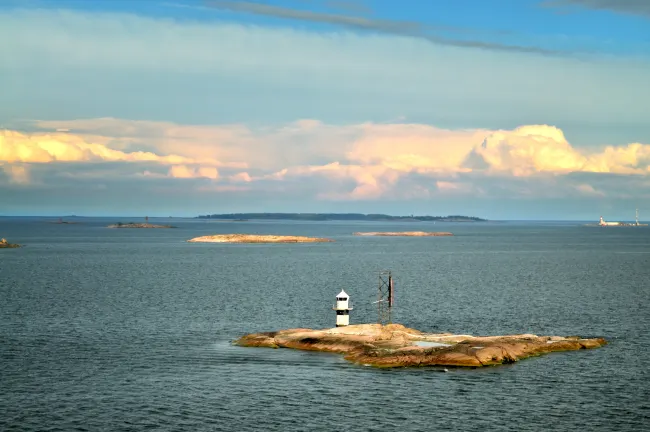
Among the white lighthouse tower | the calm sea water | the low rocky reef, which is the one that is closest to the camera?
the calm sea water

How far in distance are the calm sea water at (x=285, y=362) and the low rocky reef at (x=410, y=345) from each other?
1272 millimetres

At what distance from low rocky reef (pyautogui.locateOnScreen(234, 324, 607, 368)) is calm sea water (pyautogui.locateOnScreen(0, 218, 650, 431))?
1.27m

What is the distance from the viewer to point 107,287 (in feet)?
342

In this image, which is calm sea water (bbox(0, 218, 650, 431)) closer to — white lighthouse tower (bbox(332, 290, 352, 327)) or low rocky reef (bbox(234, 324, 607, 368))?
low rocky reef (bbox(234, 324, 607, 368))

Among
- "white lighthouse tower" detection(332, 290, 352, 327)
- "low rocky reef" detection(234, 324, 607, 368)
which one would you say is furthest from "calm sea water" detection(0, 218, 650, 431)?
"white lighthouse tower" detection(332, 290, 352, 327)

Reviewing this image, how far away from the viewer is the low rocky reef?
51.8m

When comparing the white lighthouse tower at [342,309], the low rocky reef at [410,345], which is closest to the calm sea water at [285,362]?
the low rocky reef at [410,345]

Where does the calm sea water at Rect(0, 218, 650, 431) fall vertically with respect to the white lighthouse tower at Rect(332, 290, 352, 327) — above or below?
below

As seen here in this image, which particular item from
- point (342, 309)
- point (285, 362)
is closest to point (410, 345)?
point (285, 362)

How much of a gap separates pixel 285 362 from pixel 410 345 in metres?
8.69

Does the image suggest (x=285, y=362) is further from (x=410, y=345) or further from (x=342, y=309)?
(x=342, y=309)

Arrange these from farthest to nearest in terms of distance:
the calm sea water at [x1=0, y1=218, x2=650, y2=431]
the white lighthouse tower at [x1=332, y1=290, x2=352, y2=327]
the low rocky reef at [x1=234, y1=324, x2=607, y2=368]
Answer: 1. the white lighthouse tower at [x1=332, y1=290, x2=352, y2=327]
2. the low rocky reef at [x1=234, y1=324, x2=607, y2=368]
3. the calm sea water at [x1=0, y1=218, x2=650, y2=431]

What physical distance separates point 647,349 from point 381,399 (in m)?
25.4

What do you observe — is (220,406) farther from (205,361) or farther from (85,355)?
(85,355)
